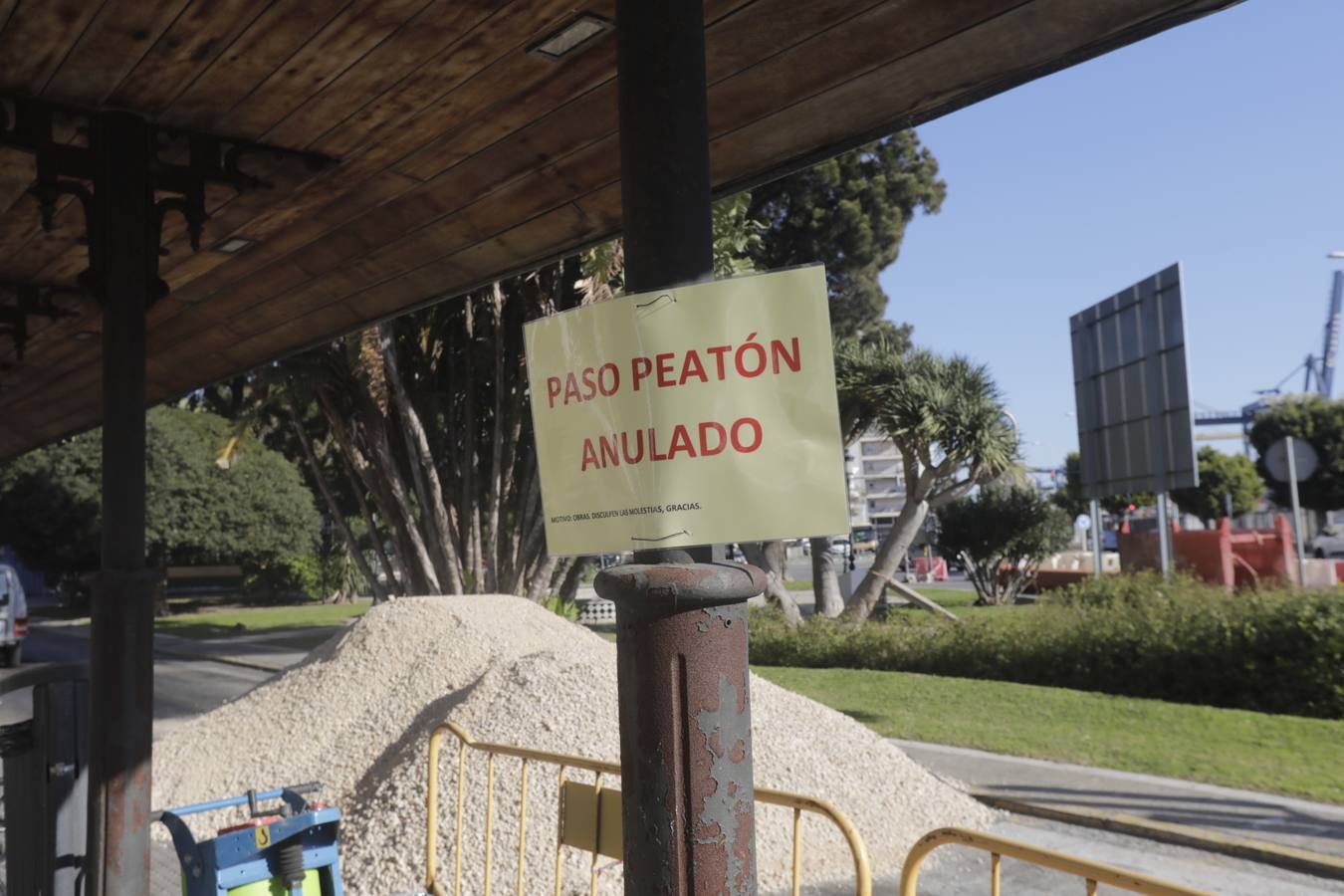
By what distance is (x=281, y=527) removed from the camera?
36.1m

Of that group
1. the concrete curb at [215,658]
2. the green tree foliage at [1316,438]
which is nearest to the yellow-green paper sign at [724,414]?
the concrete curb at [215,658]

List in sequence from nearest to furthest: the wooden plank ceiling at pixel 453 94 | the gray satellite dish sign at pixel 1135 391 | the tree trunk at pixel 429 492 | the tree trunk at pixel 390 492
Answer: the wooden plank ceiling at pixel 453 94
the tree trunk at pixel 429 492
the tree trunk at pixel 390 492
the gray satellite dish sign at pixel 1135 391

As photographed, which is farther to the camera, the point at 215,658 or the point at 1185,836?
the point at 215,658

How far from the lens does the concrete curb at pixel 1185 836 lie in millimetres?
6188

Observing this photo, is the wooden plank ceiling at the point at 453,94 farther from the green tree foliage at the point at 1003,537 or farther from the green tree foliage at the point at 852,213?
the green tree foliage at the point at 1003,537

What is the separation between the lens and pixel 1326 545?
4822 cm

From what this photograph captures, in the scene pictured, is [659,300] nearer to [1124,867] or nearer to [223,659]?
[1124,867]

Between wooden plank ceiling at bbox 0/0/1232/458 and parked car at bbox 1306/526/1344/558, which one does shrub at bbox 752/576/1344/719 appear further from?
parked car at bbox 1306/526/1344/558

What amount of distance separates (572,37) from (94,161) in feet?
6.73

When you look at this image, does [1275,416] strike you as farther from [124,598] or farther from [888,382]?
[124,598]

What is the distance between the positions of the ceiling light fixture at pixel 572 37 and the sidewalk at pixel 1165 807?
6.01m

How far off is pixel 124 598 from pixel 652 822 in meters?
2.98

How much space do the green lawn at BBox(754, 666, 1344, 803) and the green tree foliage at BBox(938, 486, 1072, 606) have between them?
45.5ft

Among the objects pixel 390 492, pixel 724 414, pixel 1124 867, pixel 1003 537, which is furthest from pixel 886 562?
pixel 724 414
